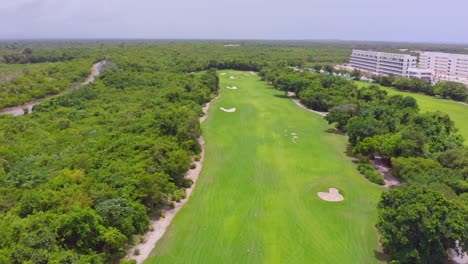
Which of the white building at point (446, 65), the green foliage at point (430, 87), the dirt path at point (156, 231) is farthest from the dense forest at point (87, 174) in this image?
the white building at point (446, 65)

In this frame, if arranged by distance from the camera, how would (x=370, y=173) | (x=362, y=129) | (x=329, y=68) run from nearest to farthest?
(x=370, y=173) → (x=362, y=129) → (x=329, y=68)

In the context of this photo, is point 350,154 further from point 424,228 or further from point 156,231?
point 156,231

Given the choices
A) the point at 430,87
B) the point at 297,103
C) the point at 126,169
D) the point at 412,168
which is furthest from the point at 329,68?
the point at 126,169

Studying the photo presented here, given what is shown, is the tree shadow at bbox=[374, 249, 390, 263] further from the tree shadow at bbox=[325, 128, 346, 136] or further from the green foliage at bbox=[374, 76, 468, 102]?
the green foliage at bbox=[374, 76, 468, 102]

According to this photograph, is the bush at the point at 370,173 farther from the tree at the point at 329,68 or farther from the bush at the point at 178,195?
the tree at the point at 329,68

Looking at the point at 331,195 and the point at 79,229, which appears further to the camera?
the point at 331,195

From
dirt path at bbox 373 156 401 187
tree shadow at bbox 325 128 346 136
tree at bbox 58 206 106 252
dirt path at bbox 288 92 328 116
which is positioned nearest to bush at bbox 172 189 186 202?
tree at bbox 58 206 106 252

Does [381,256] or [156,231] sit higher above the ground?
[156,231]
